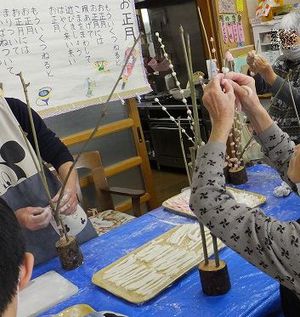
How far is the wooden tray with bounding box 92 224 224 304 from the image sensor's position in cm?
117

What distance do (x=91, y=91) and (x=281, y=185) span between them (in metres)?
1.41

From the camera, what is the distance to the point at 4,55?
2189mm

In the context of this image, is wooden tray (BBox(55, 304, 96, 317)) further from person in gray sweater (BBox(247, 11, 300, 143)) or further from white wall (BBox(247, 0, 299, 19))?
white wall (BBox(247, 0, 299, 19))

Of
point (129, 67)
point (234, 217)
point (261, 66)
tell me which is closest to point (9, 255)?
point (234, 217)

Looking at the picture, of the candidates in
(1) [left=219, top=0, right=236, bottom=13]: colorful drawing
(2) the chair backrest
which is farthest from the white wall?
(2) the chair backrest

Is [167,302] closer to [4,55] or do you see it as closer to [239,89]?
[239,89]

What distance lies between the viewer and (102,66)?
2627mm

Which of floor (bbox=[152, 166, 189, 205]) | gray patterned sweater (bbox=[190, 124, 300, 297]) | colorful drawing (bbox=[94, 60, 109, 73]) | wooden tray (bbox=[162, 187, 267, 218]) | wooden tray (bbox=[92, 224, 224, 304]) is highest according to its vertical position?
colorful drawing (bbox=[94, 60, 109, 73])

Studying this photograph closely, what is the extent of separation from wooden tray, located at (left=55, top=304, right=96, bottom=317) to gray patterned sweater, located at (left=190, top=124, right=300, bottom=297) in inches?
18.5

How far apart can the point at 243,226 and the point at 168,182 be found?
3801mm

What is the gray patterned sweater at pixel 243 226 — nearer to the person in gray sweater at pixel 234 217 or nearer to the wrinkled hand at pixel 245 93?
the person in gray sweater at pixel 234 217

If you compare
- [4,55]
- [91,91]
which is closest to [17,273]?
[4,55]

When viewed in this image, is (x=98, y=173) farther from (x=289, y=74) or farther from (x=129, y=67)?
(x=289, y=74)

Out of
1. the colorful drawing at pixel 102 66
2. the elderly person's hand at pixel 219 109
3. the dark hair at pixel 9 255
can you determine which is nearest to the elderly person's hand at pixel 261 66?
the colorful drawing at pixel 102 66
